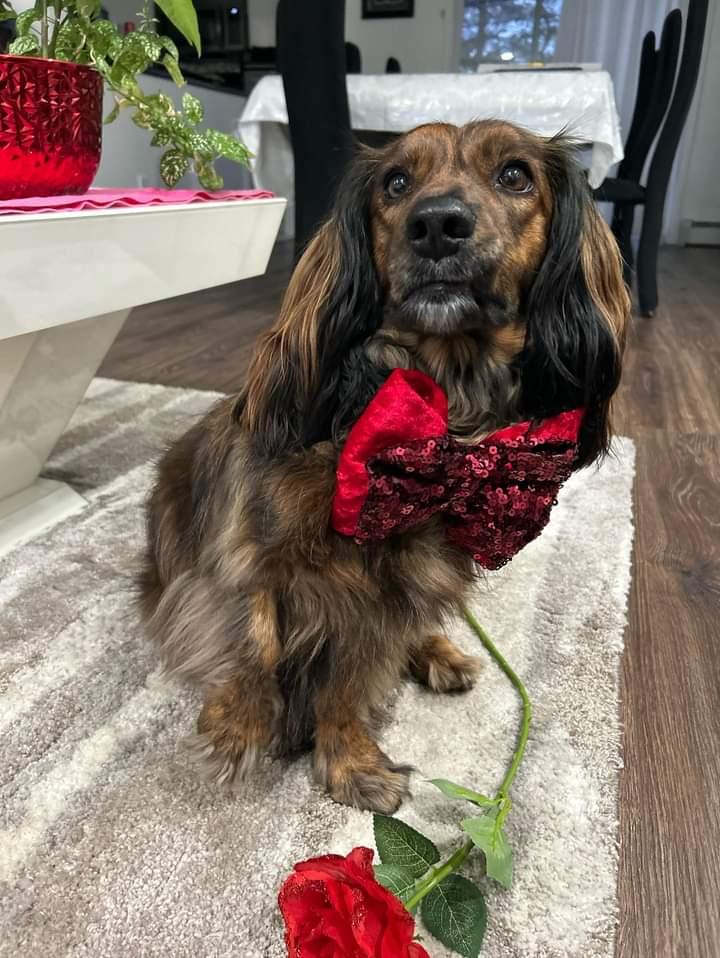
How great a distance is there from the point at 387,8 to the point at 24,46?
7.18 meters

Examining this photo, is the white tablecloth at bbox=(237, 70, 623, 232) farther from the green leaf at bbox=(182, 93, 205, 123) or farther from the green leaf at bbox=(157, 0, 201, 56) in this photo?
the green leaf at bbox=(157, 0, 201, 56)

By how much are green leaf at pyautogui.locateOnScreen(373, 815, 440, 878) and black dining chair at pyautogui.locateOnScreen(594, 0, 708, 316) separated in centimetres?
278

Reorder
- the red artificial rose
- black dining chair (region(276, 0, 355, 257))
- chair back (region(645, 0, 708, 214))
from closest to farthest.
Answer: the red artificial rose
black dining chair (region(276, 0, 355, 257))
chair back (region(645, 0, 708, 214))

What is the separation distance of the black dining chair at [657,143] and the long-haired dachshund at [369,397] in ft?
7.68

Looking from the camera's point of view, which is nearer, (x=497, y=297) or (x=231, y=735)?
(x=497, y=297)

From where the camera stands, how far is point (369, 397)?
2.90 ft

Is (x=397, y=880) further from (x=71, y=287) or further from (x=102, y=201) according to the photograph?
(x=102, y=201)

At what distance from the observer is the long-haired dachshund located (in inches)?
32.9

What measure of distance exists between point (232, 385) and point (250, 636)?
5.39ft

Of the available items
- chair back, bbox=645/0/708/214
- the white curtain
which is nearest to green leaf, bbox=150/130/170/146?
chair back, bbox=645/0/708/214

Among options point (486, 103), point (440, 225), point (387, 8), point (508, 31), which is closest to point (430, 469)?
point (440, 225)

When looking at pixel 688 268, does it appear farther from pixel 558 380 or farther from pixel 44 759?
pixel 44 759

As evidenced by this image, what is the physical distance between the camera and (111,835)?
0.83 metres

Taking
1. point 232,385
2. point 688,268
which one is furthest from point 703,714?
point 688,268
